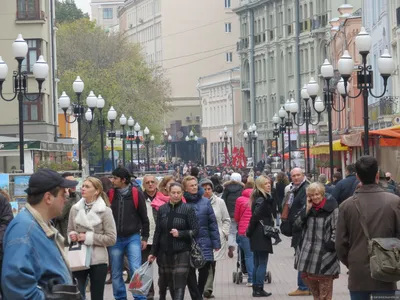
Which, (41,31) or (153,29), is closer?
(41,31)

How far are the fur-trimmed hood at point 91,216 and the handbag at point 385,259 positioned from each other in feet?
15.2

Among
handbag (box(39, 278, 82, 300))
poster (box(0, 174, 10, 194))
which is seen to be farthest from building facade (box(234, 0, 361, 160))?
handbag (box(39, 278, 82, 300))

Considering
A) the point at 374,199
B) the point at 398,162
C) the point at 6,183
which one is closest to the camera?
the point at 374,199

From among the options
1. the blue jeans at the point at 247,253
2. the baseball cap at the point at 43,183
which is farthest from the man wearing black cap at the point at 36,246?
the blue jeans at the point at 247,253

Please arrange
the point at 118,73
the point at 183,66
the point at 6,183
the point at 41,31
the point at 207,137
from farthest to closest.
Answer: the point at 183,66, the point at 207,137, the point at 118,73, the point at 41,31, the point at 6,183

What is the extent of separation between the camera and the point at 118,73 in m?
82.3

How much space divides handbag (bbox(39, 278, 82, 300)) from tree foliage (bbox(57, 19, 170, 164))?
233 ft

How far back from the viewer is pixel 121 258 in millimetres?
15594

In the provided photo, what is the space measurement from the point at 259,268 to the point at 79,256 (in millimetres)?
5207

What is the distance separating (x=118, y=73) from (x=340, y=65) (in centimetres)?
5669

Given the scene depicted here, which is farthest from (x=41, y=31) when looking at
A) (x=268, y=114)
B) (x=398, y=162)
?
(x=268, y=114)

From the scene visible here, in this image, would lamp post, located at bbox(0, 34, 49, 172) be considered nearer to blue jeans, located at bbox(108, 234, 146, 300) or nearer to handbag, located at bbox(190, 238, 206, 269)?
blue jeans, located at bbox(108, 234, 146, 300)

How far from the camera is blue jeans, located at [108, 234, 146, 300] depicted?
15.4 meters

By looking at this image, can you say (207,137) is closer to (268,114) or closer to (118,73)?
(268,114)
